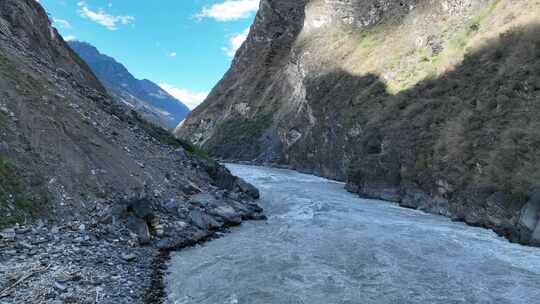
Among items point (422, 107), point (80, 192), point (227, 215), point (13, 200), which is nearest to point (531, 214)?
point (227, 215)

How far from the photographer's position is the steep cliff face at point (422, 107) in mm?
26391

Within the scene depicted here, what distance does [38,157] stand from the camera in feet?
62.3

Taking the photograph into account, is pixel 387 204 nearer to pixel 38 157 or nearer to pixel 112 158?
pixel 112 158

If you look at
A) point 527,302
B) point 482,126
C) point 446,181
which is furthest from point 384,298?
point 482,126

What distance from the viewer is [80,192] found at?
19375mm

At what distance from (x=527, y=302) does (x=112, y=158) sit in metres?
19.7

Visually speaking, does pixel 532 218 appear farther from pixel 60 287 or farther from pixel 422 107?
pixel 60 287

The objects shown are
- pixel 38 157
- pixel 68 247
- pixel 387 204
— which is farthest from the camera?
pixel 387 204

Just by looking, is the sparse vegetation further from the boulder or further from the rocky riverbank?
the boulder

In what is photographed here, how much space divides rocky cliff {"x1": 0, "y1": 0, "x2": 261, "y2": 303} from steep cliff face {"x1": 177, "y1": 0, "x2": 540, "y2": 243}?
13.6 metres

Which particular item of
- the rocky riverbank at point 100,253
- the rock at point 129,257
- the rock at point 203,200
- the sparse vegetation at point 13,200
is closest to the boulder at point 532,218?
the rocky riverbank at point 100,253

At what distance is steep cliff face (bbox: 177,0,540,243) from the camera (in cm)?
2639

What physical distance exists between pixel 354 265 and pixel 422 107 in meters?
26.7

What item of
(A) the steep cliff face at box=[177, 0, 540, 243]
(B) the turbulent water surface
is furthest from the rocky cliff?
(A) the steep cliff face at box=[177, 0, 540, 243]
